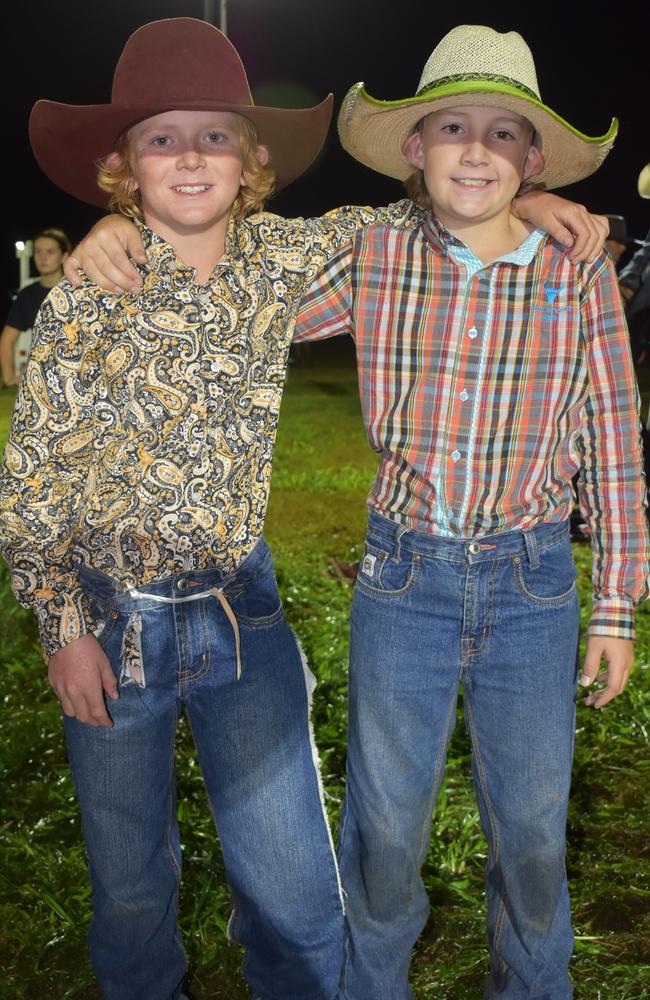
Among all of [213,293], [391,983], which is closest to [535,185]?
[213,293]

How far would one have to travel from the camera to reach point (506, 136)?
7.43 ft

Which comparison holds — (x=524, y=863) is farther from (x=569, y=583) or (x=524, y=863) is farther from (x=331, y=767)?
(x=331, y=767)

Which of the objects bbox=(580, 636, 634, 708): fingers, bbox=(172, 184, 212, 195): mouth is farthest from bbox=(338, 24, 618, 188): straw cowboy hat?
bbox=(580, 636, 634, 708): fingers

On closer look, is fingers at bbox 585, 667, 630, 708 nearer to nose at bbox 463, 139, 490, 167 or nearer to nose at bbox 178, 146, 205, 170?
nose at bbox 463, 139, 490, 167

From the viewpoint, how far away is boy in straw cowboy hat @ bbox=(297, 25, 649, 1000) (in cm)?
221

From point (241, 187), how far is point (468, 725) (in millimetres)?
1419

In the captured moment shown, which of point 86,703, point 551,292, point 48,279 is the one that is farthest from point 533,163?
point 48,279

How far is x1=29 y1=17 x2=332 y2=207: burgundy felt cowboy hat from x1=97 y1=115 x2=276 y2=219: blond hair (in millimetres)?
28

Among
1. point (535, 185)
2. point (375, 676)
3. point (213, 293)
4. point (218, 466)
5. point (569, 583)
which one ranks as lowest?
point (375, 676)

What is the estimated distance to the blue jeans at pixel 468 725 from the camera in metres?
2.21

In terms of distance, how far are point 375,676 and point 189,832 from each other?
1590 mm

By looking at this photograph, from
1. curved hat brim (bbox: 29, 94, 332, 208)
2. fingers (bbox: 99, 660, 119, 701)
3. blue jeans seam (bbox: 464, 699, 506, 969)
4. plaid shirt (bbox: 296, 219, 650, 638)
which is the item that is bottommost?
blue jeans seam (bbox: 464, 699, 506, 969)

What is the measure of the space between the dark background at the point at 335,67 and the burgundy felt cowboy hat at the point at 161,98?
29371 millimetres

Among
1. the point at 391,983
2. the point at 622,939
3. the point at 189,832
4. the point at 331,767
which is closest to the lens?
the point at 391,983
